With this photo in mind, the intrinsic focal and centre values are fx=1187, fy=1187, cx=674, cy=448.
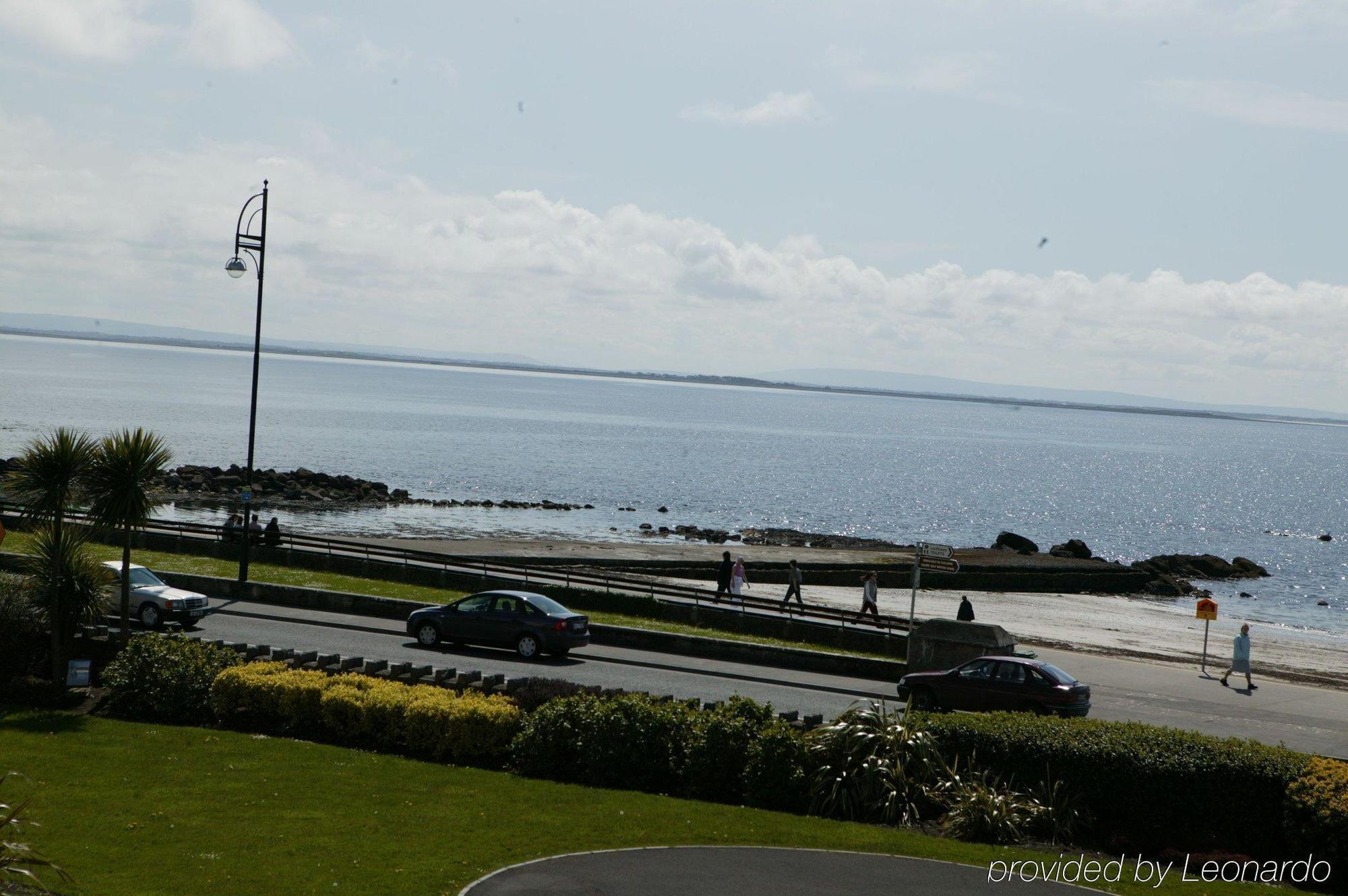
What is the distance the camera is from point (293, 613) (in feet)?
90.1

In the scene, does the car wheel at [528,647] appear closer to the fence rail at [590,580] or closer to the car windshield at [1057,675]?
the fence rail at [590,580]

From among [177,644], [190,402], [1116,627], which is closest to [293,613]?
[177,644]

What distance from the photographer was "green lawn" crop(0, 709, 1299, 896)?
37.4 feet

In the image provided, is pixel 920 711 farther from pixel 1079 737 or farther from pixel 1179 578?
pixel 1179 578

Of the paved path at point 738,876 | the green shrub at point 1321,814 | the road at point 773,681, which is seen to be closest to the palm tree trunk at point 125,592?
the road at point 773,681

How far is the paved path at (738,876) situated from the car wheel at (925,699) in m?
9.15

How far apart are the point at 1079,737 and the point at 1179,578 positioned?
59.1m

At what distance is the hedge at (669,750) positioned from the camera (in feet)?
48.6

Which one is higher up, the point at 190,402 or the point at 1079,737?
the point at 190,402

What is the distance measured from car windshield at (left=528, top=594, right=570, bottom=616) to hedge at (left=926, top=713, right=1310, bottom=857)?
1092cm

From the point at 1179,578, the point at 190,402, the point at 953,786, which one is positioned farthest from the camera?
the point at 190,402

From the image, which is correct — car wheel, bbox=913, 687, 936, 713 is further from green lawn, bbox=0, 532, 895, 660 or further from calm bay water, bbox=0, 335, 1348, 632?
calm bay water, bbox=0, 335, 1348, 632

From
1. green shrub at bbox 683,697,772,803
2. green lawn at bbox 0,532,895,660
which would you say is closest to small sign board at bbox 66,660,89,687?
green lawn at bbox 0,532,895,660

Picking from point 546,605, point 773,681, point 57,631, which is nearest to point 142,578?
point 57,631
